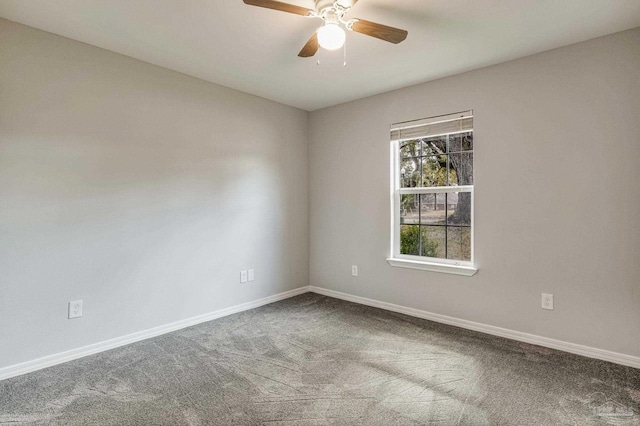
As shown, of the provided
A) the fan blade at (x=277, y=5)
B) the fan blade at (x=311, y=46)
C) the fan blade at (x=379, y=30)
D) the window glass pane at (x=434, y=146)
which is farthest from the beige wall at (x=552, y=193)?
the fan blade at (x=277, y=5)

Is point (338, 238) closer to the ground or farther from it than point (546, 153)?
closer to the ground

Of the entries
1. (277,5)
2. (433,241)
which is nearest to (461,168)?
(433,241)

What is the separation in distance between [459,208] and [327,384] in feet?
6.73

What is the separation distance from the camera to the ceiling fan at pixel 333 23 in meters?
1.78

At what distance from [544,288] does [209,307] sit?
9.91ft

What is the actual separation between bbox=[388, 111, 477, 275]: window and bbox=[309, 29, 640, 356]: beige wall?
113mm

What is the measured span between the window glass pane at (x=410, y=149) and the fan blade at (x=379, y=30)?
63.7 inches

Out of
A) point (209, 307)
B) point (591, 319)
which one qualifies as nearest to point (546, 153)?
point (591, 319)

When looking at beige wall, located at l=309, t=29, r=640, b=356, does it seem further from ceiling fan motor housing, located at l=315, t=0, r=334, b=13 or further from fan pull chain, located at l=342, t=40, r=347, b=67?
ceiling fan motor housing, located at l=315, t=0, r=334, b=13

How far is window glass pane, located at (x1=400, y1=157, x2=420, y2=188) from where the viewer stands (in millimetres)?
3557

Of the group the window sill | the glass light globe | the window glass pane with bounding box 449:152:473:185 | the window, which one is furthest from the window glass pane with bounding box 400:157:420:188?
the glass light globe

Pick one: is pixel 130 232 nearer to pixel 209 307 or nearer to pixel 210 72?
pixel 209 307

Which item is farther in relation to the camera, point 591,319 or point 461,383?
point 591,319

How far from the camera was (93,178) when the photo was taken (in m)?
2.63
